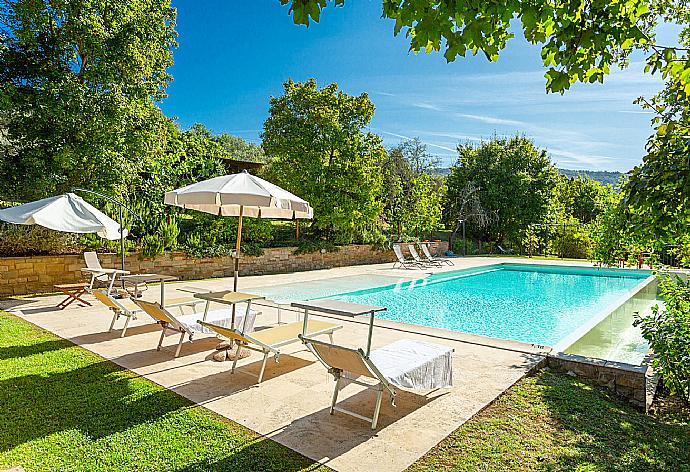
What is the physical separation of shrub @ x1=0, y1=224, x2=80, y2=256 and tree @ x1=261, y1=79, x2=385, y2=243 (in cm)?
878

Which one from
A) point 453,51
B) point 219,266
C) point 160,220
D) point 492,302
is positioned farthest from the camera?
point 219,266

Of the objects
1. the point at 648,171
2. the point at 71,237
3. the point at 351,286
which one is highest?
the point at 648,171

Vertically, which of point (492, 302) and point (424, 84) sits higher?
point (424, 84)

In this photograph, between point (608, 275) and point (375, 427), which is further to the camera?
point (608, 275)

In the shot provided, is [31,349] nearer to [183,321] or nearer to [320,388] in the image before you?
[183,321]

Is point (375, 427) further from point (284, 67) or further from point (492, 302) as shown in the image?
point (284, 67)

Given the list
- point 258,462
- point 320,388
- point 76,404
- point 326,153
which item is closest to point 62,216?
point 76,404

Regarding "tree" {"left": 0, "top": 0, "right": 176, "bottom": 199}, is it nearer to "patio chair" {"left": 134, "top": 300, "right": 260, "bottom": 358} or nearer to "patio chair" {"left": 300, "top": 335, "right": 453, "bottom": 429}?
"patio chair" {"left": 134, "top": 300, "right": 260, "bottom": 358}

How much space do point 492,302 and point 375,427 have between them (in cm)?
964

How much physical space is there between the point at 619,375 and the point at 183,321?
5636 mm

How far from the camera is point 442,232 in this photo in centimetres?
2725

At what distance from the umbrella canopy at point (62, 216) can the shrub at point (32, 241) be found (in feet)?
10.9

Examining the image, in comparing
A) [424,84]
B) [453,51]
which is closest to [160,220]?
[453,51]

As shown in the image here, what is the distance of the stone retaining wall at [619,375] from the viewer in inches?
198
